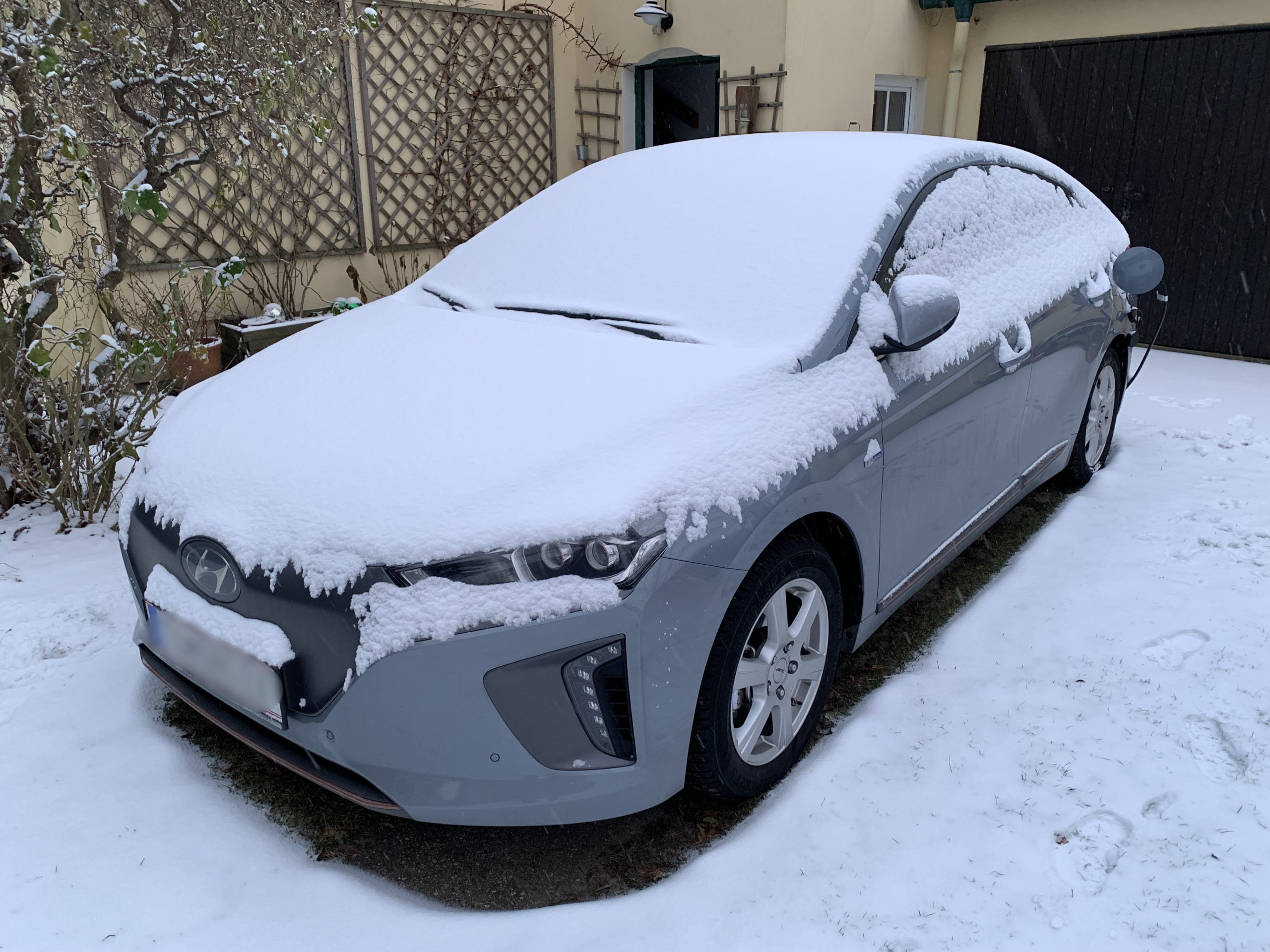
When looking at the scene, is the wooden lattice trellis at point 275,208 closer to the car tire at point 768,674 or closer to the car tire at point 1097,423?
the car tire at point 1097,423

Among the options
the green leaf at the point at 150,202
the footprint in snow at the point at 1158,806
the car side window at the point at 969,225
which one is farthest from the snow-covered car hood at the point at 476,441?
the footprint in snow at the point at 1158,806

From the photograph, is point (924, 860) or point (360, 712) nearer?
point (360, 712)

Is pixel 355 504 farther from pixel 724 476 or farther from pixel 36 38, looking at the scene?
pixel 36 38

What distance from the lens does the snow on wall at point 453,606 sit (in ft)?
5.16

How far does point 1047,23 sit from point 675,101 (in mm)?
2959

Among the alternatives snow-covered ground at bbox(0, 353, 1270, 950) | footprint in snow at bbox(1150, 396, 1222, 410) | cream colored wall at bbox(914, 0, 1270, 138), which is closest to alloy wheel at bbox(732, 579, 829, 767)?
snow-covered ground at bbox(0, 353, 1270, 950)

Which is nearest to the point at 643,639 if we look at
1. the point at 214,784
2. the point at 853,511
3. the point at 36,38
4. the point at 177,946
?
the point at 853,511

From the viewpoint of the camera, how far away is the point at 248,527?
1.73 m

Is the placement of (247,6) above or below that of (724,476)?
above

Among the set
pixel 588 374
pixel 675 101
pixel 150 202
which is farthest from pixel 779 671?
Result: pixel 675 101

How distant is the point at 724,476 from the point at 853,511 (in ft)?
1.56

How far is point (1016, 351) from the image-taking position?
2.73 metres

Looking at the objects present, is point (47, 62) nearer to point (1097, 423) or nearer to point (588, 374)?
point (588, 374)

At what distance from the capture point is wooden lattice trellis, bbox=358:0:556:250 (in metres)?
6.61
